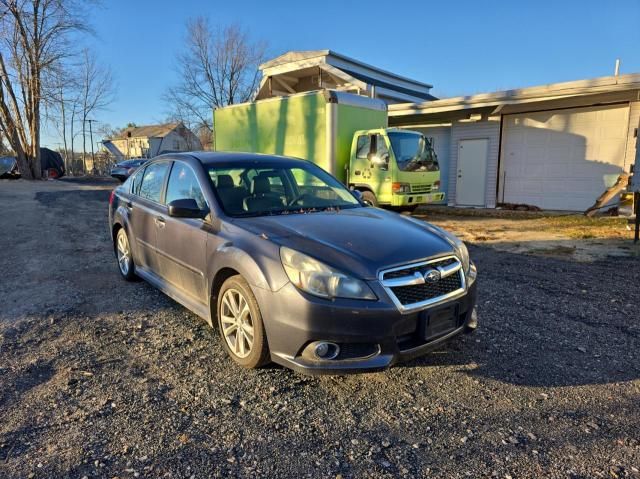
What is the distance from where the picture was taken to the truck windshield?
10.1 m

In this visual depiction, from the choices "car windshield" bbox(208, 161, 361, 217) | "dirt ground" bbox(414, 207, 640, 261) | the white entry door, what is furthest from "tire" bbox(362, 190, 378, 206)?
"car windshield" bbox(208, 161, 361, 217)

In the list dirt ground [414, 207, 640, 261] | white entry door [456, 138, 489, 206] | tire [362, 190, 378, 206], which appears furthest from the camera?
white entry door [456, 138, 489, 206]

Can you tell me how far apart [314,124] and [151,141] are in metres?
56.7

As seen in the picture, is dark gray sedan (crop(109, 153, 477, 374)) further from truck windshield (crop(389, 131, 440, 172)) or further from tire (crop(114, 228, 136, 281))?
truck windshield (crop(389, 131, 440, 172))

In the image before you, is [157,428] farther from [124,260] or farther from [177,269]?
[124,260]

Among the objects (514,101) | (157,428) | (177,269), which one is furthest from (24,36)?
(157,428)

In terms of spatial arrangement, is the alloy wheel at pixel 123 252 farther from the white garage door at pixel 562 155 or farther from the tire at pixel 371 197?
the white garage door at pixel 562 155

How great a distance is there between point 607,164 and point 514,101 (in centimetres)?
301

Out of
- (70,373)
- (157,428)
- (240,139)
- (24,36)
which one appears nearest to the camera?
(157,428)

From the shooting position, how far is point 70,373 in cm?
312

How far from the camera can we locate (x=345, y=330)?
8.48 ft

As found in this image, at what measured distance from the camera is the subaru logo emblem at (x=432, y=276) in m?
2.80

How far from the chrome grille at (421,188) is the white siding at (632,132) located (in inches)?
215

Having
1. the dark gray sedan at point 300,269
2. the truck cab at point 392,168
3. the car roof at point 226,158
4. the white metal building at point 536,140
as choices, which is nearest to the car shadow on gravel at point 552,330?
the dark gray sedan at point 300,269
